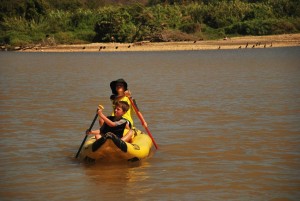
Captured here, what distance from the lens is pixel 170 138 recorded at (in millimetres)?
11836

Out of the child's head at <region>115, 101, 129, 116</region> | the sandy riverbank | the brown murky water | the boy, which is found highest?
the child's head at <region>115, 101, 129, 116</region>

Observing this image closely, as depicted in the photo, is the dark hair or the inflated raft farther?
the dark hair

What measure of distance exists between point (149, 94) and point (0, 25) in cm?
3503

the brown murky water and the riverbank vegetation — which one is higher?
the brown murky water

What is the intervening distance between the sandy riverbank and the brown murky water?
19.6m

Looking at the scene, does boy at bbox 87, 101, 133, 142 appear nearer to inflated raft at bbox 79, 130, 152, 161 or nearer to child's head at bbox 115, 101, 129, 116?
child's head at bbox 115, 101, 129, 116

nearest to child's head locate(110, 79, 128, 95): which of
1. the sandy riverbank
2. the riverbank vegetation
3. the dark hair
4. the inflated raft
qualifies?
the dark hair

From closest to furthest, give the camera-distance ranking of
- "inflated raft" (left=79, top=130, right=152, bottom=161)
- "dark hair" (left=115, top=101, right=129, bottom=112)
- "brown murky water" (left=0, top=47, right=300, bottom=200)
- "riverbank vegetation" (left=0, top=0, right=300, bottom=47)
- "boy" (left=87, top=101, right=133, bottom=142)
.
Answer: "brown murky water" (left=0, top=47, right=300, bottom=200) → "inflated raft" (left=79, top=130, right=152, bottom=161) → "boy" (left=87, top=101, right=133, bottom=142) → "dark hair" (left=115, top=101, right=129, bottom=112) → "riverbank vegetation" (left=0, top=0, right=300, bottom=47)

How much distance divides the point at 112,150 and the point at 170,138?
2500 mm

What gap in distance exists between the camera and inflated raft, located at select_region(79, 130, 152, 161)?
9.34 metres

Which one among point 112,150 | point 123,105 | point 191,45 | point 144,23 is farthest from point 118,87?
point 144,23

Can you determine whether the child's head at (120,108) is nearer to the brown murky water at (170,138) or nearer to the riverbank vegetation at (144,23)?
the brown murky water at (170,138)

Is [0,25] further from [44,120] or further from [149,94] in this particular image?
[44,120]

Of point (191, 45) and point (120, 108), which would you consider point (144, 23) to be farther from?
point (120, 108)
